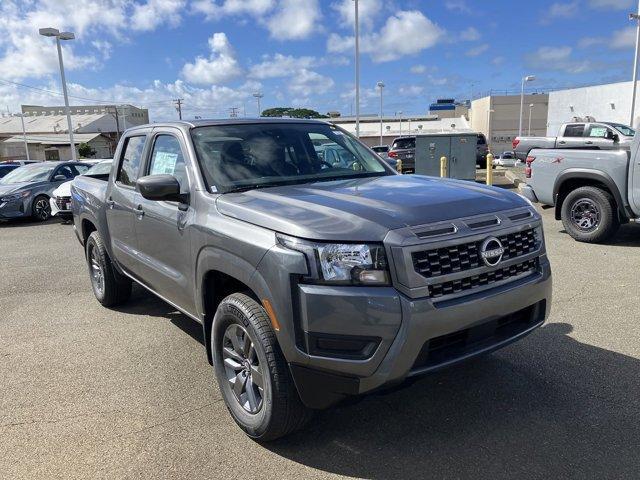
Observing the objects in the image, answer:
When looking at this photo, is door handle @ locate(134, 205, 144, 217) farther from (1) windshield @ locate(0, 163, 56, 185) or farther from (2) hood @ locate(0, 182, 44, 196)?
(1) windshield @ locate(0, 163, 56, 185)

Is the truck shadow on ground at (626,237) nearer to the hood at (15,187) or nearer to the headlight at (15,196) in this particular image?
the headlight at (15,196)

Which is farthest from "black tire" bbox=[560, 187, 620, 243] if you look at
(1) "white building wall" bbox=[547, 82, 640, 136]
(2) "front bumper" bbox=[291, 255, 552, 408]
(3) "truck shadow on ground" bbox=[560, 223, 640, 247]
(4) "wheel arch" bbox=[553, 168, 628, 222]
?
(1) "white building wall" bbox=[547, 82, 640, 136]

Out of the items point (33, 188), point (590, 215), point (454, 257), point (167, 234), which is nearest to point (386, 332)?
point (454, 257)

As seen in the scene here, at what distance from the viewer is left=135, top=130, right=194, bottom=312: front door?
144 inches

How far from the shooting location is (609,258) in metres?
7.17

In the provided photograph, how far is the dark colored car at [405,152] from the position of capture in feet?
77.6

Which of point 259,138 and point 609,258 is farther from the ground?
point 259,138

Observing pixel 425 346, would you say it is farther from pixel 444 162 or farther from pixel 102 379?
pixel 444 162

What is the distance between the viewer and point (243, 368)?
3229mm

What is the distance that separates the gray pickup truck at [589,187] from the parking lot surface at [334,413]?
284cm

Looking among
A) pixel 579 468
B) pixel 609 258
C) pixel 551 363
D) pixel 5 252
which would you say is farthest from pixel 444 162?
pixel 579 468

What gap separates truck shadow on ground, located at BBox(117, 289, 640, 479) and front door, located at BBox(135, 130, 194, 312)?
4.52 feet

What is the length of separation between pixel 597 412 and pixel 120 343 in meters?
3.88

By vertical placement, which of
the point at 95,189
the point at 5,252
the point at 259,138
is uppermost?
the point at 259,138
